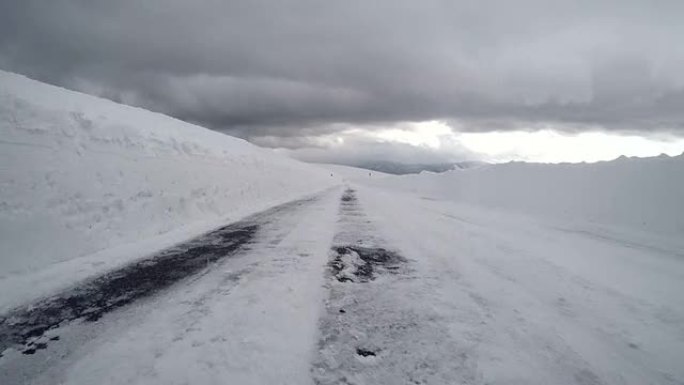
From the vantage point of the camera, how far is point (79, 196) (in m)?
8.57

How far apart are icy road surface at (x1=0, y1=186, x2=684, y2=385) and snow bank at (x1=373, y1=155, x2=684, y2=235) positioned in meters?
9.33

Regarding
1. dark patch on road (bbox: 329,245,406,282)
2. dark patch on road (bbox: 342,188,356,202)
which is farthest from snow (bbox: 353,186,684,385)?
dark patch on road (bbox: 342,188,356,202)

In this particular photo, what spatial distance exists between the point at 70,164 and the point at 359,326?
7.73 meters

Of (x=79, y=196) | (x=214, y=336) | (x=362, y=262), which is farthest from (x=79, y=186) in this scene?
(x=214, y=336)

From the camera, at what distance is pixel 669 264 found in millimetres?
9023

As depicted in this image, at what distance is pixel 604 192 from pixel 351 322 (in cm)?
1957

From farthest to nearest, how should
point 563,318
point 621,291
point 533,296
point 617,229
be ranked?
point 617,229 < point 621,291 < point 533,296 < point 563,318

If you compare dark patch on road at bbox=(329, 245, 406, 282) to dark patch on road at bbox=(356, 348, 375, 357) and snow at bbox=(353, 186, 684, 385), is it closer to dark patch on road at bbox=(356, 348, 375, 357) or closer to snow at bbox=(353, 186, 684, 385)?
snow at bbox=(353, 186, 684, 385)

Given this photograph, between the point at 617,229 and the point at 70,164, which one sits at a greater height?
the point at 70,164

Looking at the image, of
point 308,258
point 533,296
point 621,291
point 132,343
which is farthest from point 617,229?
point 132,343

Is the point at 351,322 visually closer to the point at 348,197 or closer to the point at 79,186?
the point at 79,186

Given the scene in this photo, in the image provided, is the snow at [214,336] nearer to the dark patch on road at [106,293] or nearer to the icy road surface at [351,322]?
the icy road surface at [351,322]

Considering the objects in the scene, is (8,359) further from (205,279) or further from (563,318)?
(563,318)

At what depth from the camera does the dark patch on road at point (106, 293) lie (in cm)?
423
